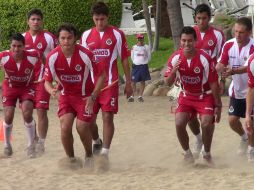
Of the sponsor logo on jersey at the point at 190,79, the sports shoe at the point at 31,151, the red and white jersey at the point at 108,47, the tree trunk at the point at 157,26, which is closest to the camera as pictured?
the sponsor logo on jersey at the point at 190,79

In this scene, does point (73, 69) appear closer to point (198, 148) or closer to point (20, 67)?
point (20, 67)

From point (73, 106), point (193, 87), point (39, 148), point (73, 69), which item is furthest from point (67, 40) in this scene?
point (39, 148)

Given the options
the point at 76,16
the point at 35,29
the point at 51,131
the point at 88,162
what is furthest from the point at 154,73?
the point at 88,162

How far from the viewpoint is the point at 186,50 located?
33.4ft

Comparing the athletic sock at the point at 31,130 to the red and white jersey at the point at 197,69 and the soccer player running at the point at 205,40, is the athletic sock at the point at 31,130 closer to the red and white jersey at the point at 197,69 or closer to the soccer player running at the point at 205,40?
the soccer player running at the point at 205,40

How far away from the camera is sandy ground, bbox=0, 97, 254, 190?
916cm

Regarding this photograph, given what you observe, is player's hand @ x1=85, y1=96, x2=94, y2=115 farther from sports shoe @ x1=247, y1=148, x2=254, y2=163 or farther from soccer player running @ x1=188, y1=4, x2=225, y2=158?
sports shoe @ x1=247, y1=148, x2=254, y2=163

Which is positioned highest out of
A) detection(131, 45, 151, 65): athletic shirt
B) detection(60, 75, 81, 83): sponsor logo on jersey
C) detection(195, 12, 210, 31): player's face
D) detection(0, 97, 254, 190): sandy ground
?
detection(195, 12, 210, 31): player's face

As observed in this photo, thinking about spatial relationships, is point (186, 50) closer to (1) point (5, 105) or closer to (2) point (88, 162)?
(2) point (88, 162)

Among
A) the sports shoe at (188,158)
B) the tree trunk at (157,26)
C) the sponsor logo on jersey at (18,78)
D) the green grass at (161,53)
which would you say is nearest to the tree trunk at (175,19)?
the green grass at (161,53)

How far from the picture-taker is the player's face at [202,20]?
11.1 metres

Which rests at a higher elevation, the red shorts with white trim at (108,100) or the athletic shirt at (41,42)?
the athletic shirt at (41,42)

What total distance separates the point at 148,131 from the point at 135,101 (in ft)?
21.0

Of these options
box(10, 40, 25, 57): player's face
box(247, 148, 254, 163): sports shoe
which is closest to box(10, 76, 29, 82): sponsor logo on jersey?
box(10, 40, 25, 57): player's face
